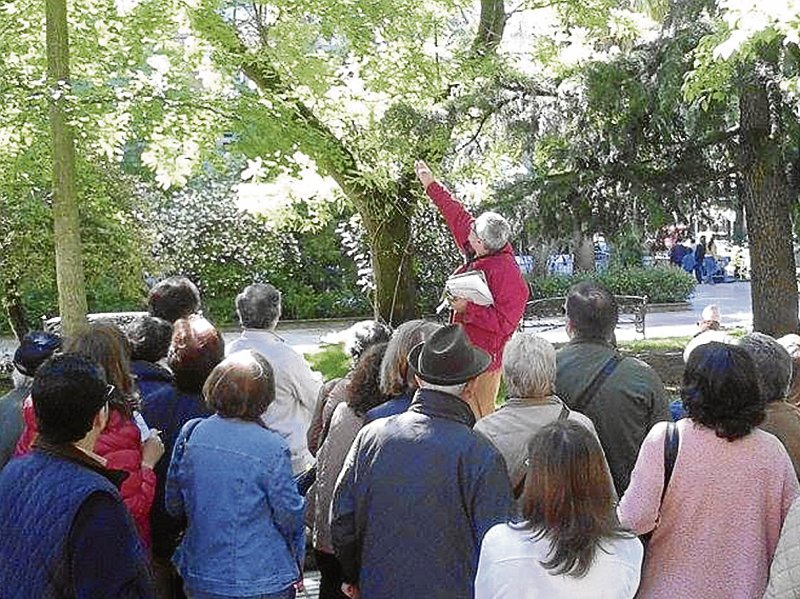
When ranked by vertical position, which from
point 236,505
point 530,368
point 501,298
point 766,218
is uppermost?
point 766,218

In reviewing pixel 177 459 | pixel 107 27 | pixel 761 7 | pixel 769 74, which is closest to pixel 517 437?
pixel 177 459

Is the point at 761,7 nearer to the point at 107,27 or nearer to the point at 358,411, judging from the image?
the point at 358,411

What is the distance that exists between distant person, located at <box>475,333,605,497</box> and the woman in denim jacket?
756 millimetres

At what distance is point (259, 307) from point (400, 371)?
119 cm

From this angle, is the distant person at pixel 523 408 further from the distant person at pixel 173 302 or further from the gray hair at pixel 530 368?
the distant person at pixel 173 302

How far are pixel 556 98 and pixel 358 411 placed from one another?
26.6 ft

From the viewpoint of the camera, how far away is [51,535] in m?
2.65

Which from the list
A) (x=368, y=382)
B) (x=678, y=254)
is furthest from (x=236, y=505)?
(x=678, y=254)

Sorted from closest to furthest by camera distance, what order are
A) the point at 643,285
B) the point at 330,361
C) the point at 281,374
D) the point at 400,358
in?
the point at 400,358, the point at 281,374, the point at 330,361, the point at 643,285

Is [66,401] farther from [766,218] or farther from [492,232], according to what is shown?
[766,218]

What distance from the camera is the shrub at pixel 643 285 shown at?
23453mm

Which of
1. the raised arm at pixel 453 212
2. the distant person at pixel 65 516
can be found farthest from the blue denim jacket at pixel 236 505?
the raised arm at pixel 453 212

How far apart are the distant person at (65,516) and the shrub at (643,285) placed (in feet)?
67.3

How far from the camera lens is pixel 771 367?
3586 millimetres
